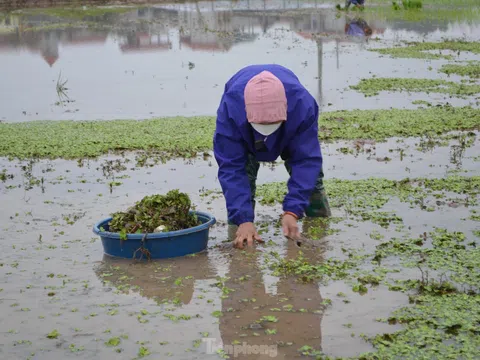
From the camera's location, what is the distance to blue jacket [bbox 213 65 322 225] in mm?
5602

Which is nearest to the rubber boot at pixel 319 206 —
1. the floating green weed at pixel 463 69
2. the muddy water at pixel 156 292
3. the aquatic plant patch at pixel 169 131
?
the muddy water at pixel 156 292

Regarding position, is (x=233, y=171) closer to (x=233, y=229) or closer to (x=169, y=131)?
(x=233, y=229)

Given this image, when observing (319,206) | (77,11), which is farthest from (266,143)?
(77,11)

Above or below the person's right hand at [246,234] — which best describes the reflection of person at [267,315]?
below

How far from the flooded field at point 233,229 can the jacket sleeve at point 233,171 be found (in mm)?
449

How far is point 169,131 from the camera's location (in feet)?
35.7

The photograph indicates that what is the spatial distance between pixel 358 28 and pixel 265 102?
21.8 metres

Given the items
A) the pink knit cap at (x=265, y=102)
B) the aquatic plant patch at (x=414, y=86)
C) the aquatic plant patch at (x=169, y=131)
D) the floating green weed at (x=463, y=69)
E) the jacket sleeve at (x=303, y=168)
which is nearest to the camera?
the pink knit cap at (x=265, y=102)

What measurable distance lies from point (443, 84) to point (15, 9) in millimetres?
28591

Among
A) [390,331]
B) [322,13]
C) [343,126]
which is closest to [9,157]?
[343,126]

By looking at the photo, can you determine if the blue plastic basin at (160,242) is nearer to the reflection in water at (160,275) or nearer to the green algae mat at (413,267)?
the reflection in water at (160,275)

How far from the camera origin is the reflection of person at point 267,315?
4.75 m

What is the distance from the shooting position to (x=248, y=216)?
5.85 m

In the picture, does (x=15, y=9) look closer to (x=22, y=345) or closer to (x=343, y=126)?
(x=343, y=126)
